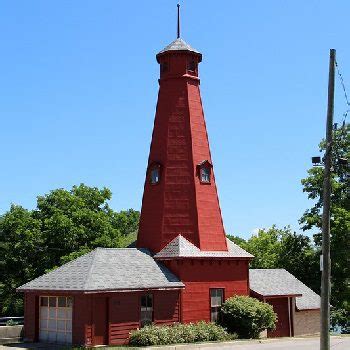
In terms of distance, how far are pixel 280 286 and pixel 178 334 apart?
33.9ft

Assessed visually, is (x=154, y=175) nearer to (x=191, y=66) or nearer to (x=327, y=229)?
(x=191, y=66)

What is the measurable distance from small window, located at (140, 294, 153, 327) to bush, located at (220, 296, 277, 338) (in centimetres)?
449

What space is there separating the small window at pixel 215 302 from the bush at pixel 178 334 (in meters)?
1.05

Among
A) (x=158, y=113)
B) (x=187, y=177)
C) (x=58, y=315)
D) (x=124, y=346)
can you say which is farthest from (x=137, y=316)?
(x=158, y=113)

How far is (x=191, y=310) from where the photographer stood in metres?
28.8

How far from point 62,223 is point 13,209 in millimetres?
7077

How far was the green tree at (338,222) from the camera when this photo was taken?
4169cm

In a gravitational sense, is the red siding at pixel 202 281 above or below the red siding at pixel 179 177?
below

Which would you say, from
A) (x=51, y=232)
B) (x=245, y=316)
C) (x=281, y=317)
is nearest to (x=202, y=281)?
(x=245, y=316)

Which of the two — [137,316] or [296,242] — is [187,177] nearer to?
[137,316]

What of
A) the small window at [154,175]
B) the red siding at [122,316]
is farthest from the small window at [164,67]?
the red siding at [122,316]

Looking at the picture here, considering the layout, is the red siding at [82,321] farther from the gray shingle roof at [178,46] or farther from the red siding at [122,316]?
the gray shingle roof at [178,46]

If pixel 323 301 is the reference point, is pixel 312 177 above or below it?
above

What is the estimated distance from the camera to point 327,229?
1625cm
